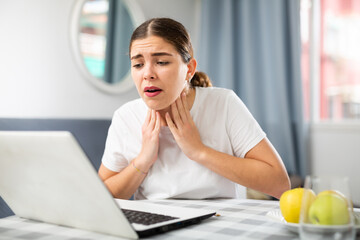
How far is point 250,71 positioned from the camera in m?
3.15

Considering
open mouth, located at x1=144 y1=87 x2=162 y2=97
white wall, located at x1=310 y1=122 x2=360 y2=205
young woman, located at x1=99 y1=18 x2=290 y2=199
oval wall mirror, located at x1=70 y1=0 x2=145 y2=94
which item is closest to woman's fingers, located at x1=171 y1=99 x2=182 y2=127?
young woman, located at x1=99 y1=18 x2=290 y2=199

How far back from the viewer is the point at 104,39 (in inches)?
107

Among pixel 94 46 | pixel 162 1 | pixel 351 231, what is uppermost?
pixel 162 1

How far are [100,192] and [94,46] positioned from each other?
6.90 feet

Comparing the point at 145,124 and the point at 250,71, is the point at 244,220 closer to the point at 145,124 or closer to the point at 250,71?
the point at 145,124

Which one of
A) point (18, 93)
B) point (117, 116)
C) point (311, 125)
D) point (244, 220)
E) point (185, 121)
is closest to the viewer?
point (244, 220)

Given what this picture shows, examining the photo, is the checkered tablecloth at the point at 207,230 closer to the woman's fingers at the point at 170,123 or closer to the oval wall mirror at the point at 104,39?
the woman's fingers at the point at 170,123

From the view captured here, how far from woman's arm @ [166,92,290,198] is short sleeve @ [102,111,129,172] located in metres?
0.21

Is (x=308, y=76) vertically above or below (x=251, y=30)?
below

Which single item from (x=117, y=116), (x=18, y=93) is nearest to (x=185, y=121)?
(x=117, y=116)

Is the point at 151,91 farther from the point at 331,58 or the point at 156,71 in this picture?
the point at 331,58

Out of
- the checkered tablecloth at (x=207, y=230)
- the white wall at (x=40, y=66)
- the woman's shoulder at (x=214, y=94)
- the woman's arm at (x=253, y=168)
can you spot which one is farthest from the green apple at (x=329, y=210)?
the white wall at (x=40, y=66)

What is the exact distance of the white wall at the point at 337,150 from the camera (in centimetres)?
274

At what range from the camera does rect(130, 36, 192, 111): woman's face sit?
128 centimetres
